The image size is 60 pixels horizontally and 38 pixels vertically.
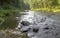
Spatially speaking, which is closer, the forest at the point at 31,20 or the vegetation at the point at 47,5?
the forest at the point at 31,20

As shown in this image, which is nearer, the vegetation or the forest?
the forest

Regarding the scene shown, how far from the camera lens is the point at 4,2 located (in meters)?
32.7

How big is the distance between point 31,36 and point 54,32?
1678 millimetres

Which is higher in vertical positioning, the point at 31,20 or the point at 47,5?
the point at 31,20

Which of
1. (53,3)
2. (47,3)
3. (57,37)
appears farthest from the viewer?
(47,3)

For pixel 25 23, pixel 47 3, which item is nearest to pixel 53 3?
pixel 47 3

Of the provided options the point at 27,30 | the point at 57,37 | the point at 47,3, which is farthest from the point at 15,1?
Answer: the point at 57,37

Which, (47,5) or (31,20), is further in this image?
(47,5)

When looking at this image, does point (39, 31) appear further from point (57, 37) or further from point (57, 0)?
point (57, 0)

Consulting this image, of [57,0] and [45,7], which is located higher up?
[57,0]

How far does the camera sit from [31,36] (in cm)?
1011

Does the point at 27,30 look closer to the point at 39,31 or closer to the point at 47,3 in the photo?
the point at 39,31

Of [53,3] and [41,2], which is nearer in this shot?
[53,3]

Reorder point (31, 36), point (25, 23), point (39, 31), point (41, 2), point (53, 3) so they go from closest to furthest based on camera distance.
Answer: point (31, 36), point (39, 31), point (25, 23), point (53, 3), point (41, 2)
